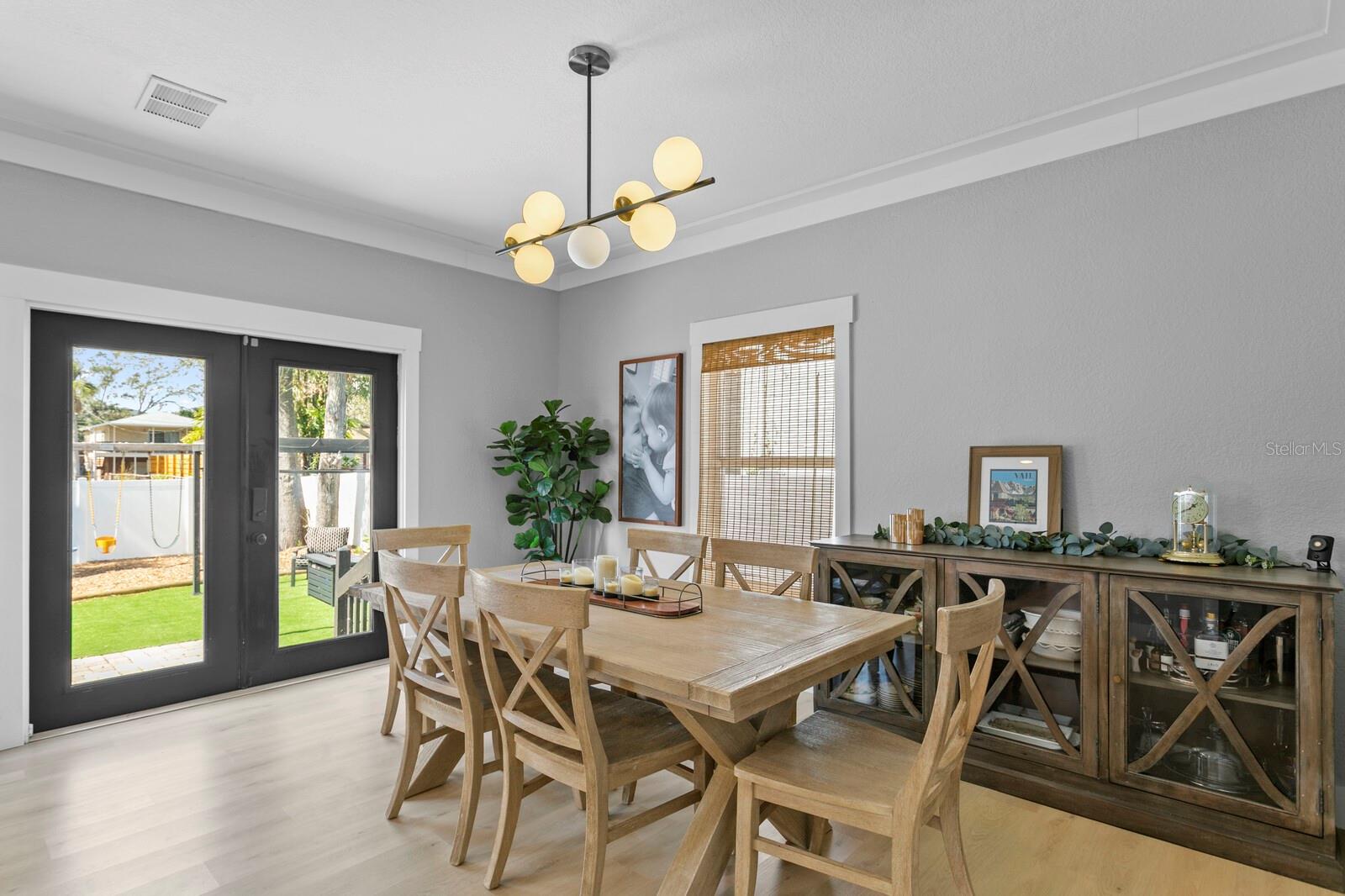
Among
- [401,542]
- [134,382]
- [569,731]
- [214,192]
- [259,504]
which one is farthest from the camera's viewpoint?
[259,504]

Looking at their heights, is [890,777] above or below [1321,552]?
below

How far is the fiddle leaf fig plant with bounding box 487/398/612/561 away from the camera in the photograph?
15.9 ft

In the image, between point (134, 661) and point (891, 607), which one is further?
point (134, 661)

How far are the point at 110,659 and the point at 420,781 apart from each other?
6.45 ft

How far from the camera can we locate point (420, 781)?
2.74m

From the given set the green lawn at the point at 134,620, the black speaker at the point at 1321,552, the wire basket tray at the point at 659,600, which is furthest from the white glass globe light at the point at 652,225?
the green lawn at the point at 134,620

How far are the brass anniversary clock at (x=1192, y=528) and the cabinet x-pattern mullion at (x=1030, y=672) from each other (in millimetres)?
415

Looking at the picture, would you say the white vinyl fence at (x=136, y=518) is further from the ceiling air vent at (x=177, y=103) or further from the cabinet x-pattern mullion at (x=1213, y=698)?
the cabinet x-pattern mullion at (x=1213, y=698)

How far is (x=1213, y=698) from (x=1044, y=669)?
1.69 ft

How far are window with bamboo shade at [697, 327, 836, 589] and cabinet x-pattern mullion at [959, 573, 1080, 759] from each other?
1.24m

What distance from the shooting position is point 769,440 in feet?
13.7

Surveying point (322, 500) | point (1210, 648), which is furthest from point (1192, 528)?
point (322, 500)

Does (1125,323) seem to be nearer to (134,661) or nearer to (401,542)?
(401,542)

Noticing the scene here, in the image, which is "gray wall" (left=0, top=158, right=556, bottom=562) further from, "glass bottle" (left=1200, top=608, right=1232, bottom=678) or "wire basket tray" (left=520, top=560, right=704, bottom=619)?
"glass bottle" (left=1200, top=608, right=1232, bottom=678)
